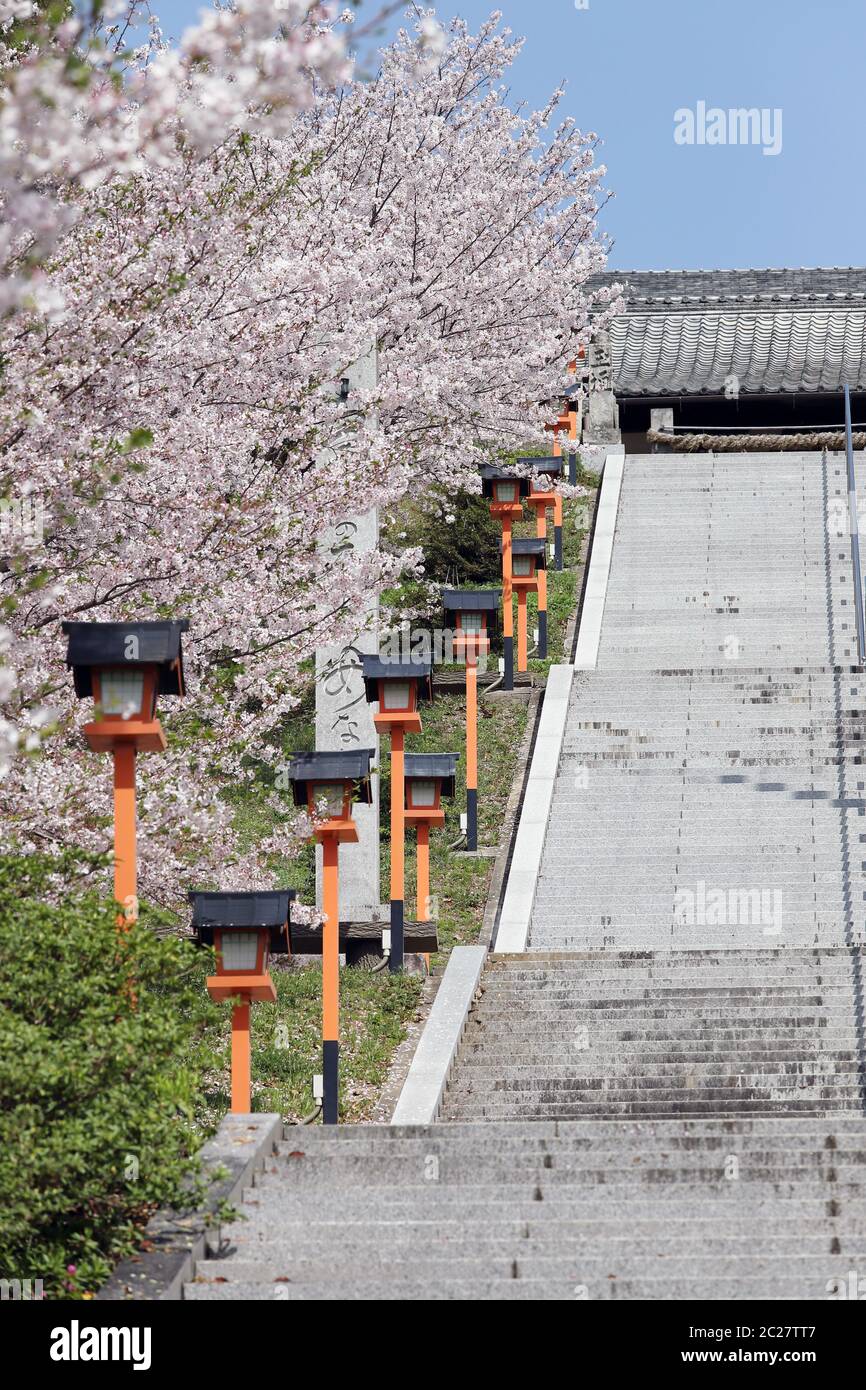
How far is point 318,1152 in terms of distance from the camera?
10.8 meters

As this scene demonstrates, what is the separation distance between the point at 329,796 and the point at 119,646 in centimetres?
312

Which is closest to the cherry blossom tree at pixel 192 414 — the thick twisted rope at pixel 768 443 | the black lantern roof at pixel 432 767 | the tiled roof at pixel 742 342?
the black lantern roof at pixel 432 767

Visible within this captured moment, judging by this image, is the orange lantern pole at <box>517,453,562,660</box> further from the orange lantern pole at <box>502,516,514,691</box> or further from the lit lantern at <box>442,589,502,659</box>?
the lit lantern at <box>442,589,502,659</box>

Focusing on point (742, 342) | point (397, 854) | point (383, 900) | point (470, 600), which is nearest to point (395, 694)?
point (397, 854)

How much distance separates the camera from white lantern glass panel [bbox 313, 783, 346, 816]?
13.3m

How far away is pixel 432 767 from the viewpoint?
17156 millimetres

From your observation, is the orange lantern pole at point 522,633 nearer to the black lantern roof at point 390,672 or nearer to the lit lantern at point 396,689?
the lit lantern at point 396,689

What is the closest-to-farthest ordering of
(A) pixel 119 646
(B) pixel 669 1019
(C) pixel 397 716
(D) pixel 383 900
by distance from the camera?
(A) pixel 119 646, (B) pixel 669 1019, (C) pixel 397 716, (D) pixel 383 900

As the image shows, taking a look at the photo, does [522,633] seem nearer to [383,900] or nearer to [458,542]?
[458,542]

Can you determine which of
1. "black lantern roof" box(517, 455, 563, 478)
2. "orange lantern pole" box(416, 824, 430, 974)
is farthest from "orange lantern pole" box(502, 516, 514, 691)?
"orange lantern pole" box(416, 824, 430, 974)

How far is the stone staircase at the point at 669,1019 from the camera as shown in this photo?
30.0 ft

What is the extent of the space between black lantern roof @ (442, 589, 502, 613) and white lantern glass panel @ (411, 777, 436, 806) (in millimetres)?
3099
